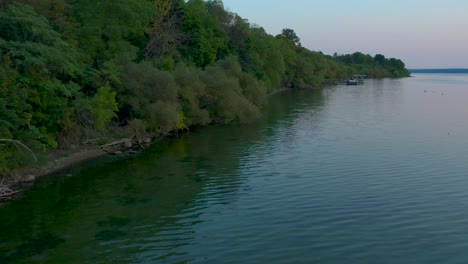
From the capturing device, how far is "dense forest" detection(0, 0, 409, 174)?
93.1 ft

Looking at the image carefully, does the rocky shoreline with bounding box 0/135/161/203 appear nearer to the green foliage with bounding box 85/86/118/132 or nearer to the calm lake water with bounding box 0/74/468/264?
the calm lake water with bounding box 0/74/468/264

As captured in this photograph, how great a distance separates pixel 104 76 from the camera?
131ft

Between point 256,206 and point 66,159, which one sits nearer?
A: point 256,206

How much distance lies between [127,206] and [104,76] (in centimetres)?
1869

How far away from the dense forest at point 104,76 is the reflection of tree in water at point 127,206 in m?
3.70

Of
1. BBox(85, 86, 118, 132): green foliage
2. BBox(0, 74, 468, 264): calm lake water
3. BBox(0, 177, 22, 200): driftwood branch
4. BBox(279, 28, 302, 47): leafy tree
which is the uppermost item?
BBox(279, 28, 302, 47): leafy tree

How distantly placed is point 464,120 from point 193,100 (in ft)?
105

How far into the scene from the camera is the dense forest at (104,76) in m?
28.4

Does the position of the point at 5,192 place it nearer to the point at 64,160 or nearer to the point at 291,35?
the point at 64,160

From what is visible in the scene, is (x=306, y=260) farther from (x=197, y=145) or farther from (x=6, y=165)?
(x=197, y=145)

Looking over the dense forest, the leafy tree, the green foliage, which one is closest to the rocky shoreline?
the dense forest

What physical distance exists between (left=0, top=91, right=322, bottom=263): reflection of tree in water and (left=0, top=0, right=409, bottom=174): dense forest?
3.70m

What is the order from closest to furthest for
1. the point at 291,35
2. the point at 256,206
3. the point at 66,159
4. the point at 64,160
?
1. the point at 256,206
2. the point at 64,160
3. the point at 66,159
4. the point at 291,35

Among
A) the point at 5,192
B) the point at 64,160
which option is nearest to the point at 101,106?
the point at 64,160
